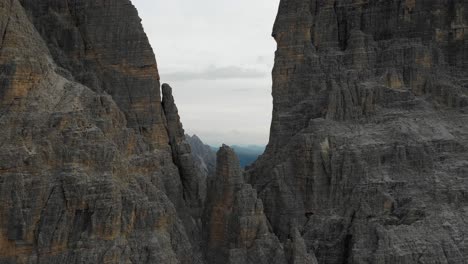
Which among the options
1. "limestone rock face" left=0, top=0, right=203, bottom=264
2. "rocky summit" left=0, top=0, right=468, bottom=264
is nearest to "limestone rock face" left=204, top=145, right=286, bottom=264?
"rocky summit" left=0, top=0, right=468, bottom=264

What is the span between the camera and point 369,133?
49625 millimetres

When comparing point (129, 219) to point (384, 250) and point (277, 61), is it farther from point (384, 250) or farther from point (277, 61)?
point (277, 61)

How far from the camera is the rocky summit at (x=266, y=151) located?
3691 centimetres

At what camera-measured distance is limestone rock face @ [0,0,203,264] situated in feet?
118

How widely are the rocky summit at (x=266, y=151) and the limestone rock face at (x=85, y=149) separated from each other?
0.09 meters

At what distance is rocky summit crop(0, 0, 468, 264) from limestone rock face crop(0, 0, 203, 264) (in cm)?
9

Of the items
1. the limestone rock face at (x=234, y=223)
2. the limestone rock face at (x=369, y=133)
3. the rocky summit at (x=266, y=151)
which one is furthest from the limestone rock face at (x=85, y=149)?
the limestone rock face at (x=369, y=133)

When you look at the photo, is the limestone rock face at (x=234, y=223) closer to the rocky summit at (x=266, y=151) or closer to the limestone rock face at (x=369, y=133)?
the rocky summit at (x=266, y=151)

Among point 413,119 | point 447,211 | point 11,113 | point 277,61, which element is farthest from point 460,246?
point 11,113

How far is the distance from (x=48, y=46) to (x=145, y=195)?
46.9 ft

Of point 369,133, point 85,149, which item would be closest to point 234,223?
point 85,149

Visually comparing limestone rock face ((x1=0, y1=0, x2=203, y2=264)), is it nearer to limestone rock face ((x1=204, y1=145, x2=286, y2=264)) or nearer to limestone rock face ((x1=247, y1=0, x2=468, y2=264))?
limestone rock face ((x1=204, y1=145, x2=286, y2=264))

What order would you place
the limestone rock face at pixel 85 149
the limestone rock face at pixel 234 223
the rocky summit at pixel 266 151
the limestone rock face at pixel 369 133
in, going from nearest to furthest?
1. the limestone rock face at pixel 85 149
2. the rocky summit at pixel 266 151
3. the limestone rock face at pixel 234 223
4. the limestone rock face at pixel 369 133

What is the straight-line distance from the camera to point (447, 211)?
45.8 metres
